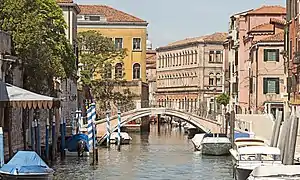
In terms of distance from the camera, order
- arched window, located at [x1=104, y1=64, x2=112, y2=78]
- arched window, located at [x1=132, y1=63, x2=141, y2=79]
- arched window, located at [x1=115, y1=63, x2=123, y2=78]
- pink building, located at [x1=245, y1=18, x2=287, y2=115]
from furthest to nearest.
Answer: arched window, located at [x1=132, y1=63, x2=141, y2=79] → arched window, located at [x1=115, y1=63, x2=123, y2=78] → arched window, located at [x1=104, y1=64, x2=112, y2=78] → pink building, located at [x1=245, y1=18, x2=287, y2=115]

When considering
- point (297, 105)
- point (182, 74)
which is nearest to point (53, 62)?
point (297, 105)

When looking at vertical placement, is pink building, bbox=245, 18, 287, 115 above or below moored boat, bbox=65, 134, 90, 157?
above

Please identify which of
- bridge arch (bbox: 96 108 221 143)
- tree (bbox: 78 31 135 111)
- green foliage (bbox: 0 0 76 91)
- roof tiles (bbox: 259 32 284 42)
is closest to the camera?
green foliage (bbox: 0 0 76 91)

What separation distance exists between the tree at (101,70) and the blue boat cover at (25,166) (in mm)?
30243

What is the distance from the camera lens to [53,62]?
75.0 feet

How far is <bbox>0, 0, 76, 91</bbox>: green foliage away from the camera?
2161 centimetres

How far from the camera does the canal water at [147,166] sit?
21.8m

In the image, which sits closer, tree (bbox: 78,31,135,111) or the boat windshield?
the boat windshield

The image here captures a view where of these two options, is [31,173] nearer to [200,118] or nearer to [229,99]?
[200,118]

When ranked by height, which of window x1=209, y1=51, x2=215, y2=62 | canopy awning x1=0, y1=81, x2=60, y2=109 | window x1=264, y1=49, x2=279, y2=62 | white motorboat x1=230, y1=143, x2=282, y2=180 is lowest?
white motorboat x1=230, y1=143, x2=282, y2=180

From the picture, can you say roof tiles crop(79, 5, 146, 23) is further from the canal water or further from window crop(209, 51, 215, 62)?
the canal water

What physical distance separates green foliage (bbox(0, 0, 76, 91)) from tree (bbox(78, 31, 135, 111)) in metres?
20.8

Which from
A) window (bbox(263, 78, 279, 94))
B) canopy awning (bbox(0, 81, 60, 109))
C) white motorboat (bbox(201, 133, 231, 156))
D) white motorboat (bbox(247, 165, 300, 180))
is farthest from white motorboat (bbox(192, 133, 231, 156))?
white motorboat (bbox(247, 165, 300, 180))

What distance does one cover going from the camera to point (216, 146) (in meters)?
29.0
